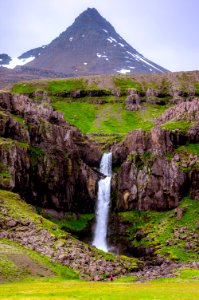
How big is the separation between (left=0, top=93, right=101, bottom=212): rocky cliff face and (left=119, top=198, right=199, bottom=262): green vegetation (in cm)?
1606

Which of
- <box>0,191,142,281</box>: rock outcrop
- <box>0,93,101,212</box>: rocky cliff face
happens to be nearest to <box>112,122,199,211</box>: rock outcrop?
<box>0,93,101,212</box>: rocky cliff face

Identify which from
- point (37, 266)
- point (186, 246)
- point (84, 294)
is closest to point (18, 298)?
point (84, 294)

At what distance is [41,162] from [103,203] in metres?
23.9

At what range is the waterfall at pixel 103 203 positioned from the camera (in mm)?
110481

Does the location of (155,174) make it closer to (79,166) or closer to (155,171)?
(155,171)

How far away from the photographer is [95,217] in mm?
122375

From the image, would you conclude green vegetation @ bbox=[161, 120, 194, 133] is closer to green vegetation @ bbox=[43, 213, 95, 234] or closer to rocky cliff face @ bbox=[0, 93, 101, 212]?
rocky cliff face @ bbox=[0, 93, 101, 212]

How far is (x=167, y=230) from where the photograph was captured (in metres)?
104

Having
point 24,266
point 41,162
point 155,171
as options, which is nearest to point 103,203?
point 155,171

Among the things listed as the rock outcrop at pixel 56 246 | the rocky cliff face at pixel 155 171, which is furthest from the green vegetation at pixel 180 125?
the rock outcrop at pixel 56 246

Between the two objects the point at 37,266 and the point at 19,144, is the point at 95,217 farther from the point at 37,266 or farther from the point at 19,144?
the point at 37,266

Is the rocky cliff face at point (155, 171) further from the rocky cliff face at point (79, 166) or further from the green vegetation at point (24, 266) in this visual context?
the green vegetation at point (24, 266)

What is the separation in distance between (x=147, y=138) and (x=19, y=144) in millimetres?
43265

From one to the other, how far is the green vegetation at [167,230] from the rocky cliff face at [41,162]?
52.7 feet
